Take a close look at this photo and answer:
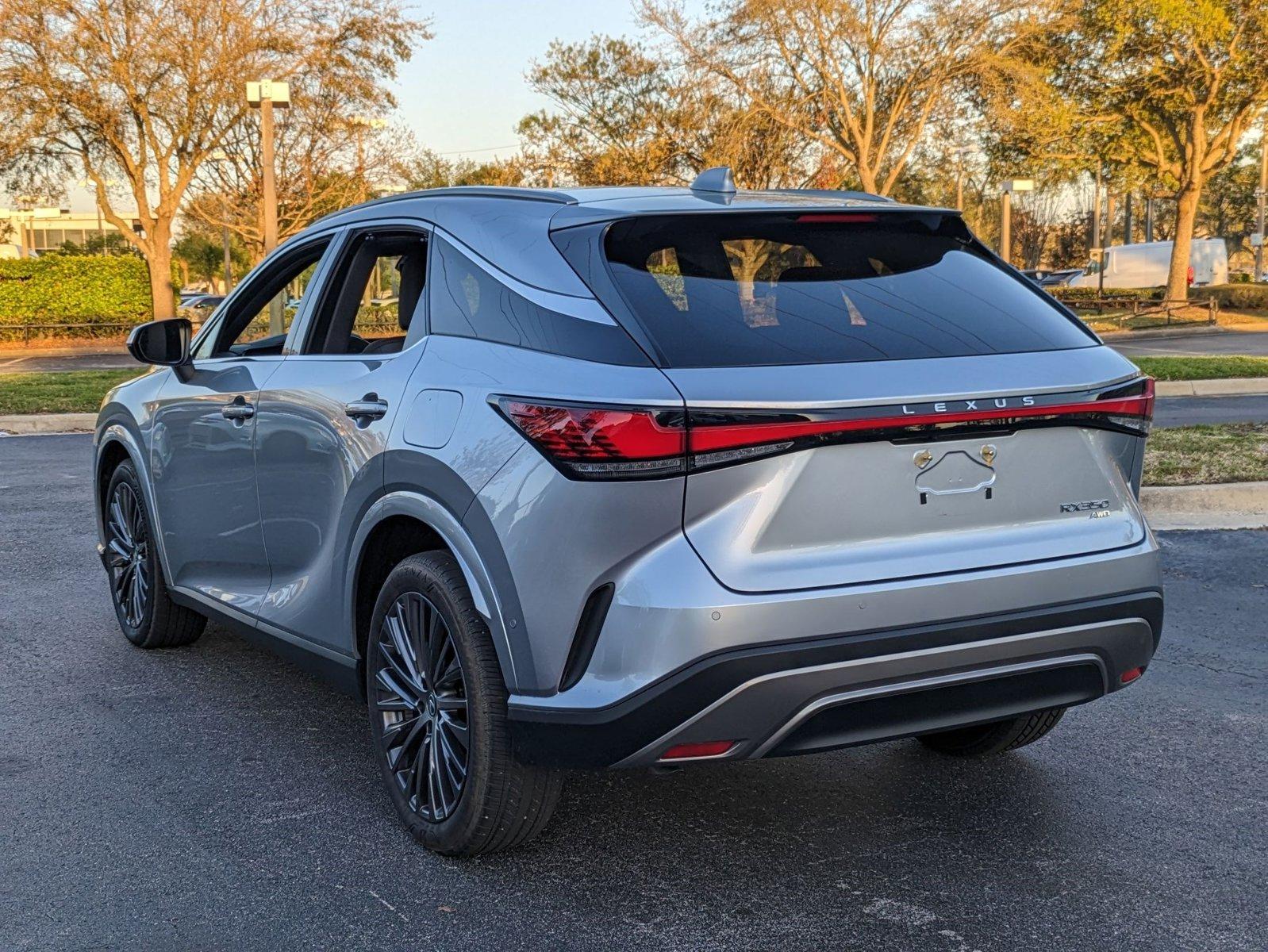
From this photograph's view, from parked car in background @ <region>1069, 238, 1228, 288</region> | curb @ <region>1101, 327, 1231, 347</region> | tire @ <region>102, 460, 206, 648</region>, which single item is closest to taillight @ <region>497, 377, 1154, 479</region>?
tire @ <region>102, 460, 206, 648</region>

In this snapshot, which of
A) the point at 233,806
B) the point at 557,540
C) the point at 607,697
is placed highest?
the point at 557,540

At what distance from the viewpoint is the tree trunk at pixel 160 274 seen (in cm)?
3547

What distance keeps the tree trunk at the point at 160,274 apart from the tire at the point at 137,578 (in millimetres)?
30557

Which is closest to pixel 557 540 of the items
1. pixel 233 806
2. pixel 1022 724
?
pixel 233 806

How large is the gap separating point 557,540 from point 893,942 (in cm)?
118

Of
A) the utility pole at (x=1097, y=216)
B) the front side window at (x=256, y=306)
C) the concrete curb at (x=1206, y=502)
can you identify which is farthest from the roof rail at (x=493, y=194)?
the utility pole at (x=1097, y=216)

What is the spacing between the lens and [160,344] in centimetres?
541

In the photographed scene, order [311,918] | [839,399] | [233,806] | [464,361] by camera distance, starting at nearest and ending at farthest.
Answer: [839,399], [311,918], [464,361], [233,806]

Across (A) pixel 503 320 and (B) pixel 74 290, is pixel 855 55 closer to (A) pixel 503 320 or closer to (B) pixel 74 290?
(B) pixel 74 290

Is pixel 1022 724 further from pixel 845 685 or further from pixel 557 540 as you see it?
pixel 557 540

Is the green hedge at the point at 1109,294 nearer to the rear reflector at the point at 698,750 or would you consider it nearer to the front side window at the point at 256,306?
the front side window at the point at 256,306

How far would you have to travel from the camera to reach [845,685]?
3.21 m

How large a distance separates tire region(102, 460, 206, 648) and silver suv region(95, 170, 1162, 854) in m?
1.77

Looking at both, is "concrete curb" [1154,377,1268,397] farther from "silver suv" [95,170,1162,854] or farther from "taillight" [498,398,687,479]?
"taillight" [498,398,687,479]
